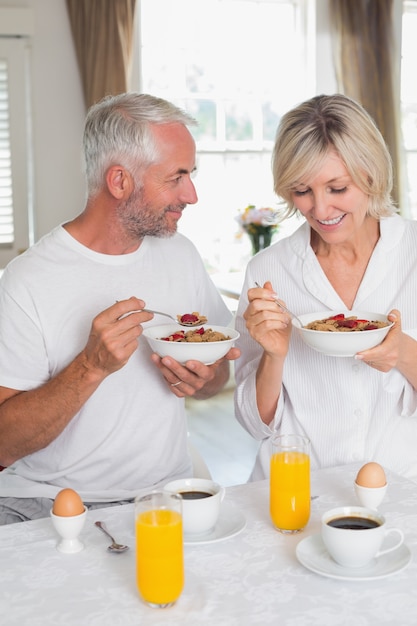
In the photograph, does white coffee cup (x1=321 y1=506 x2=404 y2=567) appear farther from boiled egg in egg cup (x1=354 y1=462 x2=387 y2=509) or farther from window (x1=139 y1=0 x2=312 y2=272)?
window (x1=139 y1=0 x2=312 y2=272)

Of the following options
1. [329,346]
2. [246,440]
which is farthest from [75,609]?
[246,440]

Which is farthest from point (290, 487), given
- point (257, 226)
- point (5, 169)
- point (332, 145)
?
point (5, 169)

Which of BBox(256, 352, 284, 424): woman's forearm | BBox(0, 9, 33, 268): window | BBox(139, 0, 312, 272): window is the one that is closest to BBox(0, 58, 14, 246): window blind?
BBox(0, 9, 33, 268): window

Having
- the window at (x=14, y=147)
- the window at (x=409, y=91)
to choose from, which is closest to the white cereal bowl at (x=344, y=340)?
the window at (x=14, y=147)

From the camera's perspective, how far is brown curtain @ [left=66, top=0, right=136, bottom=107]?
16.0 feet

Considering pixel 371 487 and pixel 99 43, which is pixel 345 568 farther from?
pixel 99 43

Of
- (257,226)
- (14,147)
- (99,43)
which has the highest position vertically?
(99,43)

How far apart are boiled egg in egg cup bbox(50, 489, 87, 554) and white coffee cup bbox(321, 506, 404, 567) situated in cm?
41

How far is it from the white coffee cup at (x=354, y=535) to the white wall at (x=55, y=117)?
405 centimetres

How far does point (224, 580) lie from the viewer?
1.25 metres

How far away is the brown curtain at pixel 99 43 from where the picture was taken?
4.89 metres

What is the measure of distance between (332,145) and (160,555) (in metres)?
1.07

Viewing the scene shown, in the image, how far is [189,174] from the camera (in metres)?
2.05

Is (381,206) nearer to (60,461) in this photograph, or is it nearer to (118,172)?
Result: (118,172)
